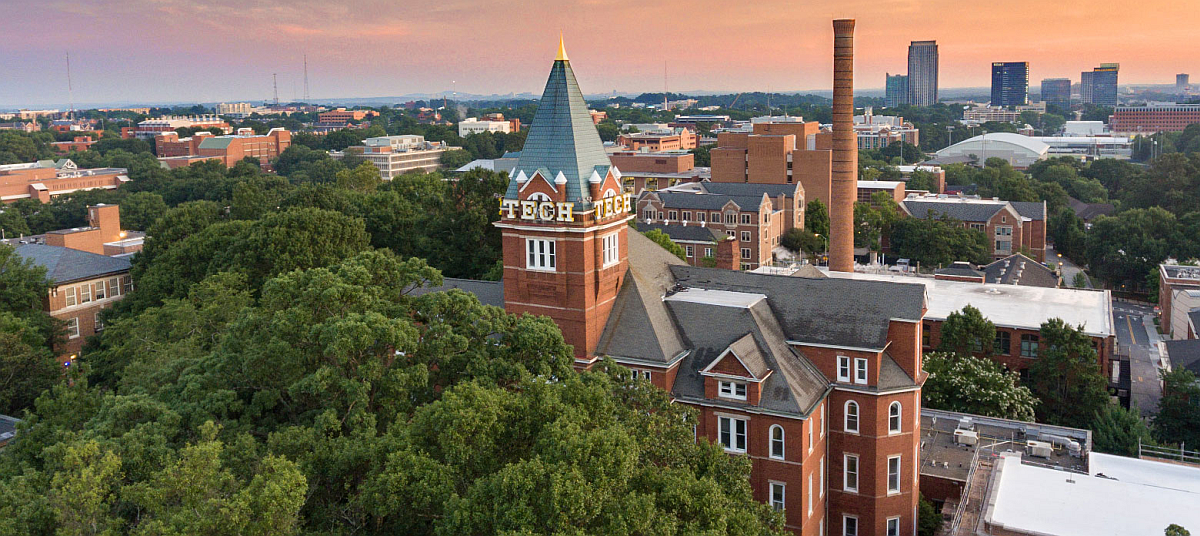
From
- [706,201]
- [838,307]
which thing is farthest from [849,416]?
[706,201]

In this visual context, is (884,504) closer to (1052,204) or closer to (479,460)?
(479,460)

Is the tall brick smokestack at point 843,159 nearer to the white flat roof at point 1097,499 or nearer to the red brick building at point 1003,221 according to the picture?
the red brick building at point 1003,221

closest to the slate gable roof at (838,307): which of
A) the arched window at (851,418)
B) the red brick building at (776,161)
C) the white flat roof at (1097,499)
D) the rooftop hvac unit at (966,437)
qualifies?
the arched window at (851,418)

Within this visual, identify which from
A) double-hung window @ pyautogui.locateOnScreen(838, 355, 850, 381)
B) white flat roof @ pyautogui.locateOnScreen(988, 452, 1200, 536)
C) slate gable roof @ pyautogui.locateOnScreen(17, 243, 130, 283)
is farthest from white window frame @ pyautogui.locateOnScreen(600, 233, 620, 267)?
slate gable roof @ pyautogui.locateOnScreen(17, 243, 130, 283)

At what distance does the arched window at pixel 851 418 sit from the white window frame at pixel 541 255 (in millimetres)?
16663

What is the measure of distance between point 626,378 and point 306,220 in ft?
132

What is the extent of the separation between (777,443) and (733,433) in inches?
88.0

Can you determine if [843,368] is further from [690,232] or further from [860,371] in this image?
[690,232]

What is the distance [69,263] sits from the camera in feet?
268

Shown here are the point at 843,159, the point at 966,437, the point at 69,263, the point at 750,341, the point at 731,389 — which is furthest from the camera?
the point at 843,159

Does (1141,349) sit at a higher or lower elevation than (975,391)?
lower

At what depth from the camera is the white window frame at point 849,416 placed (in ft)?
151

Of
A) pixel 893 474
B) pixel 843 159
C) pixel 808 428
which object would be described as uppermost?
pixel 843 159

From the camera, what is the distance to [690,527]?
93.4 ft
